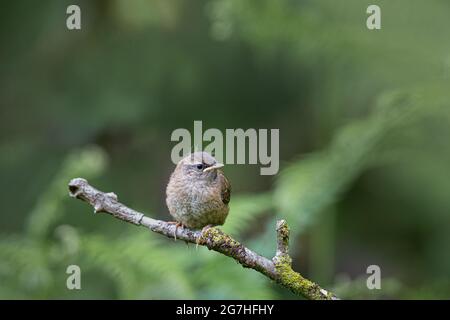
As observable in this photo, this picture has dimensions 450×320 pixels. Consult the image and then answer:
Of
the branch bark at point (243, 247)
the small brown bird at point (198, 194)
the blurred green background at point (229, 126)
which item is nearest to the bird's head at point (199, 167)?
the small brown bird at point (198, 194)

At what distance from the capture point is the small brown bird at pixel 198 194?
141 inches

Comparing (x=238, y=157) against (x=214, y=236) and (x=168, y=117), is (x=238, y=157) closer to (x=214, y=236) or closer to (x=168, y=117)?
(x=168, y=117)

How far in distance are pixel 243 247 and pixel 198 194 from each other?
1.18 metres

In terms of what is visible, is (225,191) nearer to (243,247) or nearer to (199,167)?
(199,167)

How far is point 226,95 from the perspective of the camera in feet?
20.9

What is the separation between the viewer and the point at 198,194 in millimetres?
3668

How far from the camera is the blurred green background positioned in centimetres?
487

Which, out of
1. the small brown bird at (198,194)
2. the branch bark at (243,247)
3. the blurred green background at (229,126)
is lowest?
the branch bark at (243,247)

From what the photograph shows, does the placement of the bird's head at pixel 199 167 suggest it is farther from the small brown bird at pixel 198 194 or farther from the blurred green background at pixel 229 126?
the blurred green background at pixel 229 126

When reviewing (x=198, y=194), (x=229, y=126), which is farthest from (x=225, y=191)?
(x=229, y=126)

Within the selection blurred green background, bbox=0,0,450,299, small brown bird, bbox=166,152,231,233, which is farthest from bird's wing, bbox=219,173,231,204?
blurred green background, bbox=0,0,450,299

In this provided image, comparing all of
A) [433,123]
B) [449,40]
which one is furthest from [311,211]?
[449,40]

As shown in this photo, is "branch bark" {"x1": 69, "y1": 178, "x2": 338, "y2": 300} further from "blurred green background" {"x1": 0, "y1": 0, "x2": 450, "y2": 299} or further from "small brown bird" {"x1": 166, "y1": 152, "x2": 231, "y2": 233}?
"blurred green background" {"x1": 0, "y1": 0, "x2": 450, "y2": 299}

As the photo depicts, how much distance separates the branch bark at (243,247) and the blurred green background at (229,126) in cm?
200
